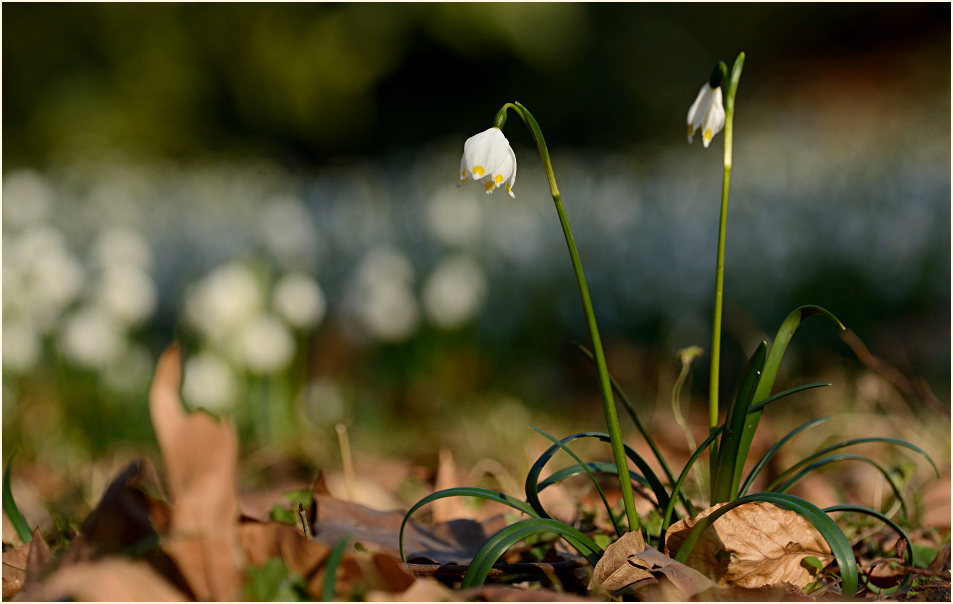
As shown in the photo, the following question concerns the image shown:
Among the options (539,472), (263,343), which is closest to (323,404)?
(263,343)

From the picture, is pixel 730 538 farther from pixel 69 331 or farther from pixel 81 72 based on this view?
pixel 81 72

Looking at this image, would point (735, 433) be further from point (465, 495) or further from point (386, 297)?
point (386, 297)

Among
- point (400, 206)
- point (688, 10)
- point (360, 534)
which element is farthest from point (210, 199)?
point (688, 10)

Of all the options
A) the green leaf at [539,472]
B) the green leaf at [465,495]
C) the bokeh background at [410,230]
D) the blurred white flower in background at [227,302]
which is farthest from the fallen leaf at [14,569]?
the blurred white flower in background at [227,302]

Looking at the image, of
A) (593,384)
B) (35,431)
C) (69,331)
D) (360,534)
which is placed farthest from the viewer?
(593,384)

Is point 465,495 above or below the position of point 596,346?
below

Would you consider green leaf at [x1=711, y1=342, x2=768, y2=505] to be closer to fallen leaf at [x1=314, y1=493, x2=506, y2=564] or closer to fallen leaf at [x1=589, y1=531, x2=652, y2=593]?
fallen leaf at [x1=589, y1=531, x2=652, y2=593]

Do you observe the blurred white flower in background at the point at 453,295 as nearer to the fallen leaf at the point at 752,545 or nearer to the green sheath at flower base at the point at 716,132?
the green sheath at flower base at the point at 716,132
